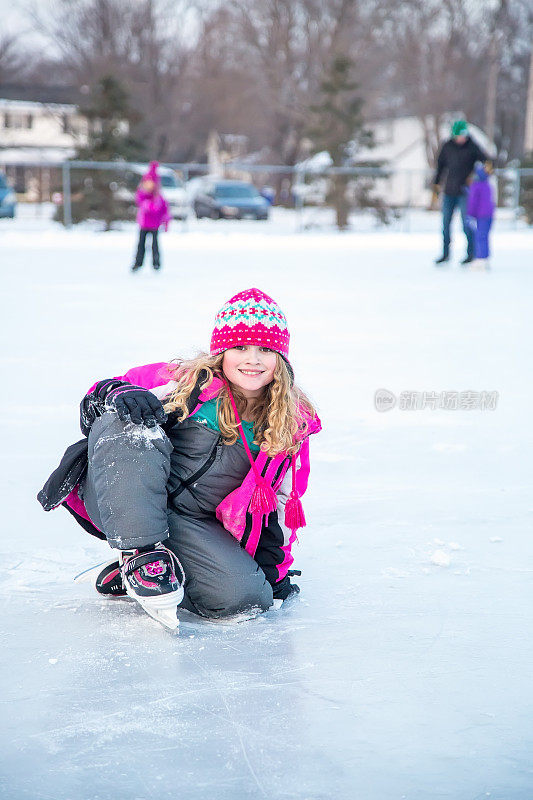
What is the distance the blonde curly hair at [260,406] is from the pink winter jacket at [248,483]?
2 cm

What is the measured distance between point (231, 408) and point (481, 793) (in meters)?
0.92

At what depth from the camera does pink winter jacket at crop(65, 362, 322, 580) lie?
6.31 feet

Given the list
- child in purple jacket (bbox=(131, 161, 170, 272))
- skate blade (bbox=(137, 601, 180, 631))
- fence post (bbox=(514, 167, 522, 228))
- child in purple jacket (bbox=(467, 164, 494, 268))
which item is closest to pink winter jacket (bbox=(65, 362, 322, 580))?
skate blade (bbox=(137, 601, 180, 631))

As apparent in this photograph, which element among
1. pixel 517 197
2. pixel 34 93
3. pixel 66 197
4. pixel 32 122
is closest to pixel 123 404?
pixel 66 197

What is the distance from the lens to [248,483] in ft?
6.29

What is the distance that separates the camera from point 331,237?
15.2 meters

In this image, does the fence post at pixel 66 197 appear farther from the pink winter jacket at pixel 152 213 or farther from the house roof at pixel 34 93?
the house roof at pixel 34 93

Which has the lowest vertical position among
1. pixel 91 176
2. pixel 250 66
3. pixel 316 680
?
pixel 316 680

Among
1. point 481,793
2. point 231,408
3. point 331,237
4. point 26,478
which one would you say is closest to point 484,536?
point 231,408

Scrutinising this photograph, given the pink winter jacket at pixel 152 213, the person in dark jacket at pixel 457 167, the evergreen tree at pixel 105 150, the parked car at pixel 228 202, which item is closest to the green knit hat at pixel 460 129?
the person in dark jacket at pixel 457 167

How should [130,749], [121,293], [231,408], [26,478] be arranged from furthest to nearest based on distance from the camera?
[121,293] < [26,478] < [231,408] < [130,749]

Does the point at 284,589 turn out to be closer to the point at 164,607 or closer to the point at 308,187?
the point at 164,607

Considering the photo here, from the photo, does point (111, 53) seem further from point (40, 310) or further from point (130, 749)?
point (130, 749)

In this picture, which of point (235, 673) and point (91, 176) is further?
point (91, 176)
